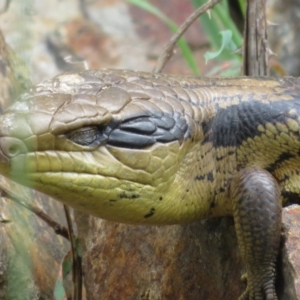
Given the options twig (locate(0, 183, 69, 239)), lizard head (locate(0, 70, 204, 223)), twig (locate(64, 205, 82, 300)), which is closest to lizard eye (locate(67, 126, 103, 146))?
lizard head (locate(0, 70, 204, 223))

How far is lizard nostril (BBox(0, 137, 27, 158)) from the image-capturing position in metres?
2.25

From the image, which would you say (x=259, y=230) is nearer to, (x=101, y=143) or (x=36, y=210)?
(x=101, y=143)

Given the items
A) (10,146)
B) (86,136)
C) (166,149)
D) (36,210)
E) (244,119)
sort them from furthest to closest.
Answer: (36,210) < (244,119) < (166,149) < (86,136) < (10,146)

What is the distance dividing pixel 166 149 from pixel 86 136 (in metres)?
0.31

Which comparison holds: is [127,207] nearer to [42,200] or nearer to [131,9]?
[42,200]

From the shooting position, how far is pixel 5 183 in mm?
3660

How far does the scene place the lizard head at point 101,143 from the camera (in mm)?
2348

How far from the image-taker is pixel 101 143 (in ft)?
8.21

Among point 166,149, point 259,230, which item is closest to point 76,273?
point 166,149

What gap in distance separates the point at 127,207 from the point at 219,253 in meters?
0.57

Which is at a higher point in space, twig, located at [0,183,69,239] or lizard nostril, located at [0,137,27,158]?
lizard nostril, located at [0,137,27,158]

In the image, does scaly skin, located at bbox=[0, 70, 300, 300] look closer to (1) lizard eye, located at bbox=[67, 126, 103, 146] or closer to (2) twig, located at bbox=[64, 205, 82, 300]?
(1) lizard eye, located at bbox=[67, 126, 103, 146]

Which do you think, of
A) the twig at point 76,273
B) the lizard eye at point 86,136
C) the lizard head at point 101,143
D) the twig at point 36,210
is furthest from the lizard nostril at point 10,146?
the twig at point 76,273

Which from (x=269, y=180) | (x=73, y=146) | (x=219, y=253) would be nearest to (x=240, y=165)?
(x=269, y=180)
